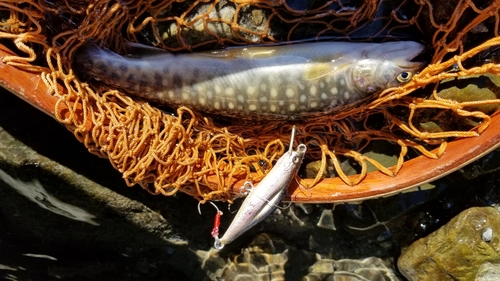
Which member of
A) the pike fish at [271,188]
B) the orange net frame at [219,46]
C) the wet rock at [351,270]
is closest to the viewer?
the orange net frame at [219,46]

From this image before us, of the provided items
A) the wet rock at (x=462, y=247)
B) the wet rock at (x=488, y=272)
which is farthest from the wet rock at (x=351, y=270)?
the wet rock at (x=488, y=272)

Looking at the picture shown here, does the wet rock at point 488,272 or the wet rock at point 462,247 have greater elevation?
the wet rock at point 462,247

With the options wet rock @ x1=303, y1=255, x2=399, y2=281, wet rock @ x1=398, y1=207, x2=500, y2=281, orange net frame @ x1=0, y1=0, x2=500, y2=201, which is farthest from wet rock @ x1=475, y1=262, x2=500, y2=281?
orange net frame @ x1=0, y1=0, x2=500, y2=201

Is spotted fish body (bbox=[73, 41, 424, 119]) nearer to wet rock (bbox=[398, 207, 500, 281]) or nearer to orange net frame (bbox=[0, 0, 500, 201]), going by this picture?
orange net frame (bbox=[0, 0, 500, 201])

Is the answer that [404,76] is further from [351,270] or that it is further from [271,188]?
[351,270]

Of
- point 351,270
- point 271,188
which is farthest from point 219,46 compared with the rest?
point 351,270

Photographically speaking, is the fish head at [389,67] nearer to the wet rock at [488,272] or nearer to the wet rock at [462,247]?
the wet rock at [462,247]
